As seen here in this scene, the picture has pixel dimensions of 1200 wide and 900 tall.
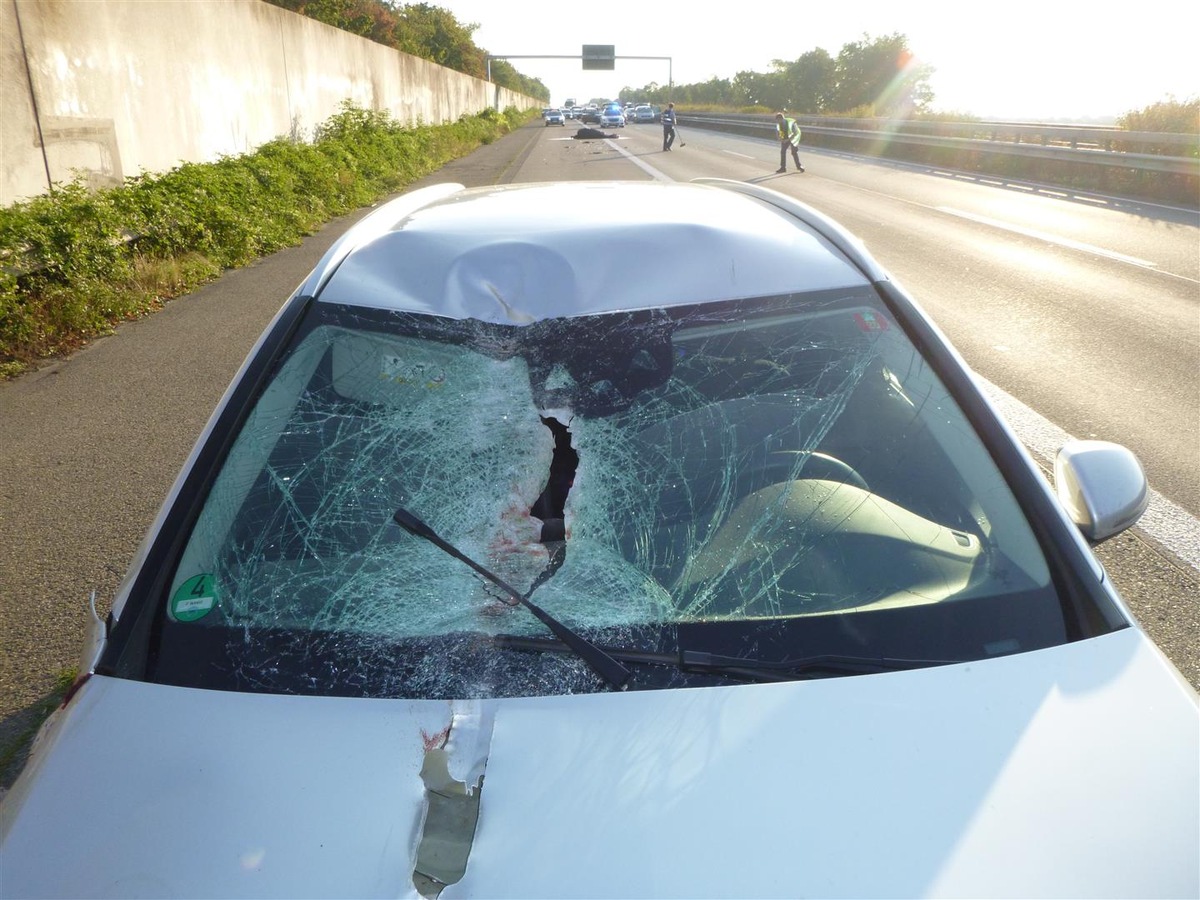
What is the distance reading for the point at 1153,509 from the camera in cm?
413

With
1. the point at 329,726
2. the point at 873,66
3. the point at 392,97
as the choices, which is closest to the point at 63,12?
the point at 329,726

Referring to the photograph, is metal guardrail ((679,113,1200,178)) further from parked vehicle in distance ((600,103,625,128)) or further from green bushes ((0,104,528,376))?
parked vehicle in distance ((600,103,625,128))

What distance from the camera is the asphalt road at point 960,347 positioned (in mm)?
3455

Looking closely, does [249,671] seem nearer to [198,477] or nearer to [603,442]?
[198,477]

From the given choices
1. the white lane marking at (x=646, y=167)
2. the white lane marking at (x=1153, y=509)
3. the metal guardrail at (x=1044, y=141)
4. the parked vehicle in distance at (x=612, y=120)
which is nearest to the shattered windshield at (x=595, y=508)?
the white lane marking at (x=1153, y=509)

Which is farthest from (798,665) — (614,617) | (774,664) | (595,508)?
(595,508)

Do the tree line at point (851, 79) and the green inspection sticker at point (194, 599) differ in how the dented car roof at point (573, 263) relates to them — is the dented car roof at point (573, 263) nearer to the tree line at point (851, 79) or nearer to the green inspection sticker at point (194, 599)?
the green inspection sticker at point (194, 599)

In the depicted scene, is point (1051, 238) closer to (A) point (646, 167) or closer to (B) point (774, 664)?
(A) point (646, 167)

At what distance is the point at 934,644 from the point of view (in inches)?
59.8

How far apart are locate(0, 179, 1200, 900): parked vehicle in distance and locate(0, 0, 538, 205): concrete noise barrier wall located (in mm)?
7813

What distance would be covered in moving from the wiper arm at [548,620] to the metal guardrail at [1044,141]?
61.8ft

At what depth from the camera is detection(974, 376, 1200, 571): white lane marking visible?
372 centimetres

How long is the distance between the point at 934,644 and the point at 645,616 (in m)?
0.49

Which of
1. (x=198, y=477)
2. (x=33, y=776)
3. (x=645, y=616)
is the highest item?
(x=198, y=477)
